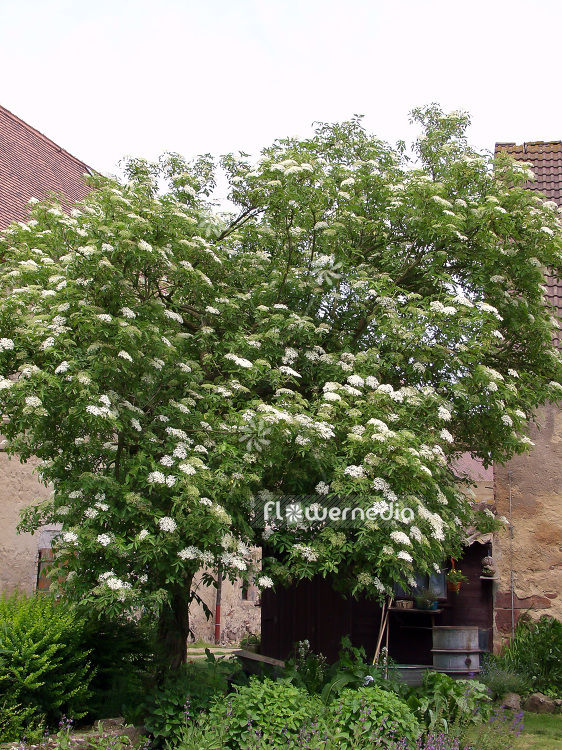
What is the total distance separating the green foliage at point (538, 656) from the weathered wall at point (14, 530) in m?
6.33

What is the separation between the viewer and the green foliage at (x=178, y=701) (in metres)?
5.72

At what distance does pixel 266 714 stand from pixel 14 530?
5283 mm

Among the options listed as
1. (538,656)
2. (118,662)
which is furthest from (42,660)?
(538,656)

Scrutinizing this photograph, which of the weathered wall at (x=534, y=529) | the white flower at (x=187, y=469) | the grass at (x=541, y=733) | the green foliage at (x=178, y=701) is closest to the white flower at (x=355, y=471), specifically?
the white flower at (x=187, y=469)

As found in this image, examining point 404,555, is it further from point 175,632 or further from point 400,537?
point 175,632

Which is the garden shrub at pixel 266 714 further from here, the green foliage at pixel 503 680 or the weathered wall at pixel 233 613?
the weathered wall at pixel 233 613

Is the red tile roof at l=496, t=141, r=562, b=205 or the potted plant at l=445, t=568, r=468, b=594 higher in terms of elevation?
the red tile roof at l=496, t=141, r=562, b=205

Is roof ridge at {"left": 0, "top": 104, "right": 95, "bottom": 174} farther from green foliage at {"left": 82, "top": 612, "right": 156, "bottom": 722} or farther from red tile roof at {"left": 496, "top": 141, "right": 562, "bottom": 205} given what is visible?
green foliage at {"left": 82, "top": 612, "right": 156, "bottom": 722}

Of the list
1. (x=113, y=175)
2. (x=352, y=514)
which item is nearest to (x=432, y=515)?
(x=352, y=514)

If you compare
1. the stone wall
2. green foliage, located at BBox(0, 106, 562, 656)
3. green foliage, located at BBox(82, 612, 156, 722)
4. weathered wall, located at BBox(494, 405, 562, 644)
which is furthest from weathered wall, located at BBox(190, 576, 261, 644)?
green foliage, located at BBox(0, 106, 562, 656)

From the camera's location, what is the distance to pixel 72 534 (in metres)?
5.29

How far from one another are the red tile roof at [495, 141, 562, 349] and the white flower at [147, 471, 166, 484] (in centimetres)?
757

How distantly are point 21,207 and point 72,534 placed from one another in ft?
23.7

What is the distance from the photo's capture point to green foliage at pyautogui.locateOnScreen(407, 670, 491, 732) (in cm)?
587
